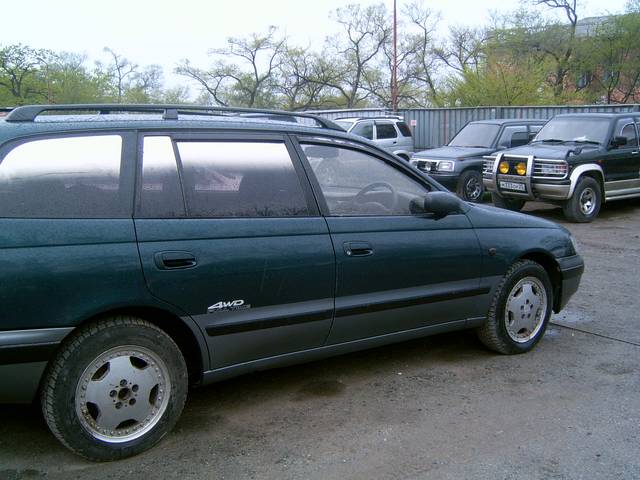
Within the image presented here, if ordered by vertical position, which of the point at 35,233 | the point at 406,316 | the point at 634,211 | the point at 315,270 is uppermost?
the point at 35,233

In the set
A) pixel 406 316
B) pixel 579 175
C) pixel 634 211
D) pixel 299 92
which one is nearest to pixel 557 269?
pixel 406 316

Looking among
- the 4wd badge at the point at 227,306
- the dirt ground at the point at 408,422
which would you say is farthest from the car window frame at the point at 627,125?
the 4wd badge at the point at 227,306

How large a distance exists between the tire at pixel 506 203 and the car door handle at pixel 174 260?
9906mm

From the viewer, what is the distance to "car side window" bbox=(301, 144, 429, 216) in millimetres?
3814

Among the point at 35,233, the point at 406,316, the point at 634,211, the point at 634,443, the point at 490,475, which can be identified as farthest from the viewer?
the point at 634,211

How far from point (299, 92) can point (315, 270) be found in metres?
46.7

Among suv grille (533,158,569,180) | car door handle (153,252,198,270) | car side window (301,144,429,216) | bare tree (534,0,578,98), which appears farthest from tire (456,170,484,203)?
bare tree (534,0,578,98)

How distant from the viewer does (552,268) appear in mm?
4797

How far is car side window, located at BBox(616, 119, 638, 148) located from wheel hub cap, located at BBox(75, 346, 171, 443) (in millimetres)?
10881

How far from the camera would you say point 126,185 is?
3125 millimetres

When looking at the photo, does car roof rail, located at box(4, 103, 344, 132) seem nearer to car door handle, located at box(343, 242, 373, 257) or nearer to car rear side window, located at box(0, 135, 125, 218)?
car rear side window, located at box(0, 135, 125, 218)

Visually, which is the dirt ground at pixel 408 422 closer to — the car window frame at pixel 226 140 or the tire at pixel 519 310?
the tire at pixel 519 310

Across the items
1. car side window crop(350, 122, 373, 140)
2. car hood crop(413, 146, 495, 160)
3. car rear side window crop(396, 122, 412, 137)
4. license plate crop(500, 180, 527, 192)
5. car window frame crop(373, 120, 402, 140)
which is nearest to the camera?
license plate crop(500, 180, 527, 192)

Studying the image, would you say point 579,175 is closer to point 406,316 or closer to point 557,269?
point 557,269
